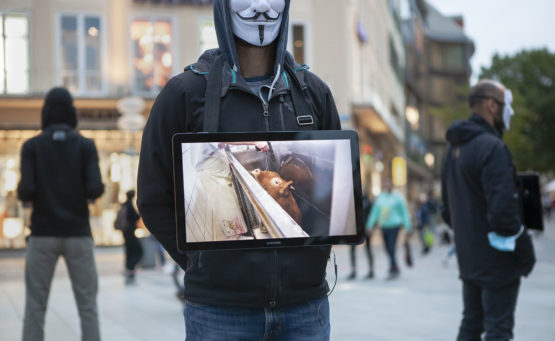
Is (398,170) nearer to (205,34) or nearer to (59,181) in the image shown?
(205,34)

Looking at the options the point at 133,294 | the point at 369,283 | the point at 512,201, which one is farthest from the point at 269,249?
the point at 369,283

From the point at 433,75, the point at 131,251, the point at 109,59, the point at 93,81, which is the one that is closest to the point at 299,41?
the point at 109,59

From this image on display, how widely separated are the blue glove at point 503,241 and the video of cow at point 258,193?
2.69 m

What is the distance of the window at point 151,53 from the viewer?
26172 millimetres

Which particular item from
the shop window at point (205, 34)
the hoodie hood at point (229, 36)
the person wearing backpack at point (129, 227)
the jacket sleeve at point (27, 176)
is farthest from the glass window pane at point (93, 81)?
the hoodie hood at point (229, 36)

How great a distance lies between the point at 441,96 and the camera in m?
82.2

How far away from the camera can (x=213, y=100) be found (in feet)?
8.06

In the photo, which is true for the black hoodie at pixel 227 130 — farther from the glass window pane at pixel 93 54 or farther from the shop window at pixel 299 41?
the shop window at pixel 299 41

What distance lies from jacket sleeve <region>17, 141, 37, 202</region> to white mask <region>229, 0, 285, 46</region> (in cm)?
323

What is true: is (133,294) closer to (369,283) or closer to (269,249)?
(369,283)

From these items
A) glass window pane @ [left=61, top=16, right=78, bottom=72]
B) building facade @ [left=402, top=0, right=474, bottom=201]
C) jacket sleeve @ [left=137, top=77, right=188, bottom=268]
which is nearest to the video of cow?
jacket sleeve @ [left=137, top=77, right=188, bottom=268]

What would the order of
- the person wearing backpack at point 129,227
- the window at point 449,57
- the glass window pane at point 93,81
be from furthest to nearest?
the window at point 449,57 → the glass window pane at point 93,81 → the person wearing backpack at point 129,227

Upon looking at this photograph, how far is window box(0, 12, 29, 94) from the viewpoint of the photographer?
24.8 metres

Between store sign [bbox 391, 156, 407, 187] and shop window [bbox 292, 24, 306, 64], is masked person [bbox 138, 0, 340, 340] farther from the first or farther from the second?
store sign [bbox 391, 156, 407, 187]
